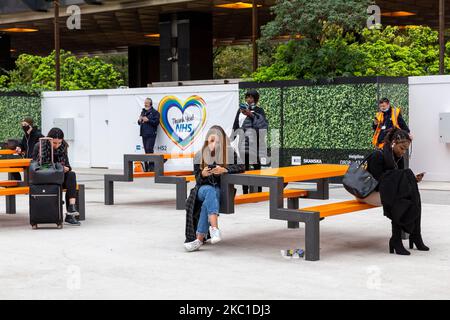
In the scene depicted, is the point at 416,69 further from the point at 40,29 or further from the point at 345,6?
the point at 40,29

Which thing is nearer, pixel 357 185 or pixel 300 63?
pixel 357 185

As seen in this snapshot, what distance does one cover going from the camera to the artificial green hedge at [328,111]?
17562 millimetres

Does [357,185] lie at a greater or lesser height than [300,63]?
lesser

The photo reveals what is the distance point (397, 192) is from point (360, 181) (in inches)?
22.2

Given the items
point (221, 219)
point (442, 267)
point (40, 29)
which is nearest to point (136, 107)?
point (221, 219)

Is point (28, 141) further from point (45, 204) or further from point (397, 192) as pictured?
point (397, 192)

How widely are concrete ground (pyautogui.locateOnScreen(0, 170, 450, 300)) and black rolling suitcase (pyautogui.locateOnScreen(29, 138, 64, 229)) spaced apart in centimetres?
23

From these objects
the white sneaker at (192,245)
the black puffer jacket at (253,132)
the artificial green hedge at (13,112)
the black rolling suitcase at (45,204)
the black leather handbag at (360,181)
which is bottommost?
the white sneaker at (192,245)

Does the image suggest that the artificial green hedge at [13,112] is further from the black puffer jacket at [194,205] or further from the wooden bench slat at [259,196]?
the black puffer jacket at [194,205]

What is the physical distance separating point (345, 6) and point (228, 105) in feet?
12.3

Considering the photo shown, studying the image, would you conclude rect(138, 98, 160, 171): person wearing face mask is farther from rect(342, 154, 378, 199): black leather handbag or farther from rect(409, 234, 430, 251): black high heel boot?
rect(409, 234, 430, 251): black high heel boot

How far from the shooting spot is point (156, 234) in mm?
10391

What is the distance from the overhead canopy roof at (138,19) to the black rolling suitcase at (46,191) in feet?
72.6

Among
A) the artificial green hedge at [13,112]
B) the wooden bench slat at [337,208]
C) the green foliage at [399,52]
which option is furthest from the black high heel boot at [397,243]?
the artificial green hedge at [13,112]
